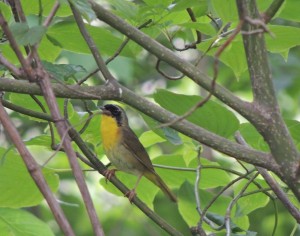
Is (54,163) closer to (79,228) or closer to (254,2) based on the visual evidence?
(79,228)

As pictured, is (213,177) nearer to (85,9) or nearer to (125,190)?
(125,190)

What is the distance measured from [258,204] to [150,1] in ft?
2.82

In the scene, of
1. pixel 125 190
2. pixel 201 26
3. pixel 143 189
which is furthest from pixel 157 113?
pixel 143 189

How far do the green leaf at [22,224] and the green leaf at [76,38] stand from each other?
0.54 m

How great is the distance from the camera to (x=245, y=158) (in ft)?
6.34

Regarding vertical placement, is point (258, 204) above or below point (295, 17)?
below

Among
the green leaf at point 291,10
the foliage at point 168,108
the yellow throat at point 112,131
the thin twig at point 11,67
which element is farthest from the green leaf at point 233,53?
the yellow throat at point 112,131

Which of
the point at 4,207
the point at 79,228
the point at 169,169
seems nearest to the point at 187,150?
the point at 169,169

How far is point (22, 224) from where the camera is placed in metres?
2.28

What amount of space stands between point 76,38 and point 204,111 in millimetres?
471

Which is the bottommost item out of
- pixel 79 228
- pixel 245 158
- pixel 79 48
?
pixel 245 158

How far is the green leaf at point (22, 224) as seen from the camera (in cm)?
225

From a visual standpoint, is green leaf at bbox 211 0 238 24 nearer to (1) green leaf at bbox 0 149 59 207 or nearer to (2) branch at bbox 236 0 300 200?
(2) branch at bbox 236 0 300 200

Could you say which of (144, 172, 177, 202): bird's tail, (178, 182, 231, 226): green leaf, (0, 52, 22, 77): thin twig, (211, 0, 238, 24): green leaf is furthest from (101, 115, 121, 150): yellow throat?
(0, 52, 22, 77): thin twig
